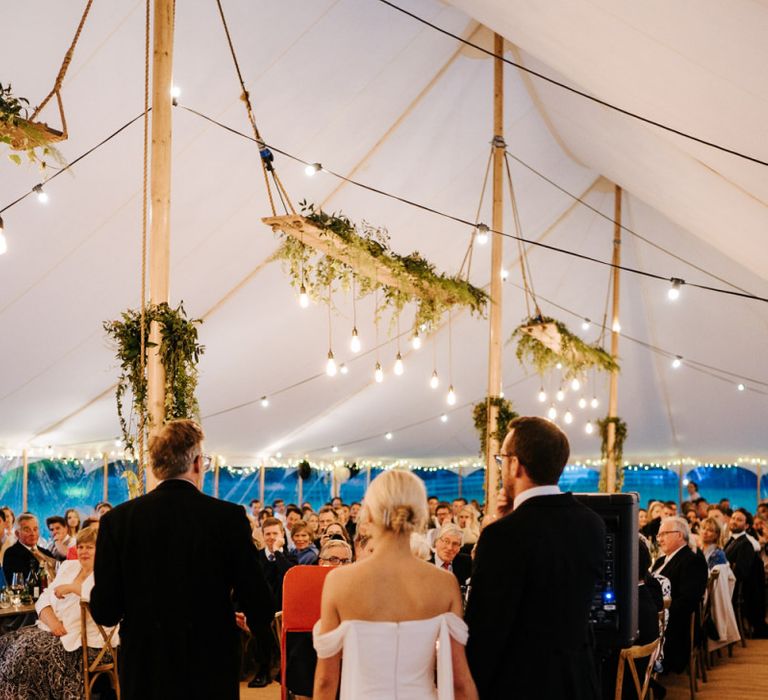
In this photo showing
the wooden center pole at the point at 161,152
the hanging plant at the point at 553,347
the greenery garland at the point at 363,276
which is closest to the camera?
the wooden center pole at the point at 161,152

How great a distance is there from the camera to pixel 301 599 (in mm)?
3688

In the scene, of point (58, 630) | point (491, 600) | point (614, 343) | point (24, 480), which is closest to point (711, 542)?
point (614, 343)

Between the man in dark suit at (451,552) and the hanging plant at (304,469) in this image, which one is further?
the hanging plant at (304,469)

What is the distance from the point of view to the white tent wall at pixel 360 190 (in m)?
5.97

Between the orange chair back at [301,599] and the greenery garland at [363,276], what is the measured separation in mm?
3383

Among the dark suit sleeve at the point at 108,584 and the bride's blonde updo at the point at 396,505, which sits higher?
the bride's blonde updo at the point at 396,505

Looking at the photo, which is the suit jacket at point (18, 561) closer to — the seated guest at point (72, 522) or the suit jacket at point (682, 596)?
the seated guest at point (72, 522)

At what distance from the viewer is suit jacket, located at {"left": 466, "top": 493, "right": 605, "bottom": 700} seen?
7.91 feet

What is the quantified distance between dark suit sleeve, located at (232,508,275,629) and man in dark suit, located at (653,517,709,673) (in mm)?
4383

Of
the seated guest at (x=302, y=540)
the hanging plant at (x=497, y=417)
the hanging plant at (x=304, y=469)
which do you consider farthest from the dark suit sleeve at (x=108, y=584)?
the hanging plant at (x=304, y=469)

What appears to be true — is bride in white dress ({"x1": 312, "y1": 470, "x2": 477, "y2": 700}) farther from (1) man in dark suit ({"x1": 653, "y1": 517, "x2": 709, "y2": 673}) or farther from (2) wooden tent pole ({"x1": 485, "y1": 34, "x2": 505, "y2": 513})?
(2) wooden tent pole ({"x1": 485, "y1": 34, "x2": 505, "y2": 513})

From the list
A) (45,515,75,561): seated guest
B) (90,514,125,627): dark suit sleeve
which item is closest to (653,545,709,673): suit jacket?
(90,514,125,627): dark suit sleeve

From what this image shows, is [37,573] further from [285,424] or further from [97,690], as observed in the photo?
[285,424]

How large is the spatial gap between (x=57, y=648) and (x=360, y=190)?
18.7ft
